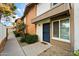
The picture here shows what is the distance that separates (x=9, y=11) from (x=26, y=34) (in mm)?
1081

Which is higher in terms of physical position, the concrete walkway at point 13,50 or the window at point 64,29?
the window at point 64,29

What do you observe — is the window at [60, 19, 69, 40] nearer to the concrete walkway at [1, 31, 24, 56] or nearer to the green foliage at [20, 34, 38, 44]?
the green foliage at [20, 34, 38, 44]

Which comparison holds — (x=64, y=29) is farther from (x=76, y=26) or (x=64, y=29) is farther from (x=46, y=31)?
(x=46, y=31)

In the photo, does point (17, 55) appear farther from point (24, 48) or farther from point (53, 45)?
point (53, 45)

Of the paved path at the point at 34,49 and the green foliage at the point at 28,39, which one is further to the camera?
the green foliage at the point at 28,39

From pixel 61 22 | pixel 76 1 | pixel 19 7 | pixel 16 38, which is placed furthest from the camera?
pixel 61 22

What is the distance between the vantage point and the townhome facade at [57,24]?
598 cm

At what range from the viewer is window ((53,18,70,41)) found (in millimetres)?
6504

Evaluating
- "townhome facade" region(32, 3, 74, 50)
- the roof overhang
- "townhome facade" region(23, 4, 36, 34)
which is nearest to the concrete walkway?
"townhome facade" region(23, 4, 36, 34)

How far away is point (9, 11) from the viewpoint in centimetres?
614

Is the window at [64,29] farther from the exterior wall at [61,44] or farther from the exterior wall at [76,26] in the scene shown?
the exterior wall at [76,26]

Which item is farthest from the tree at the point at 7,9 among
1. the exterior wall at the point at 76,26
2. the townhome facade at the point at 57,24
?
the exterior wall at the point at 76,26

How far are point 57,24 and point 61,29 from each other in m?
0.44

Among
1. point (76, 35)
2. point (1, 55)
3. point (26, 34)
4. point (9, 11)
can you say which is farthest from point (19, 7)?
point (76, 35)
